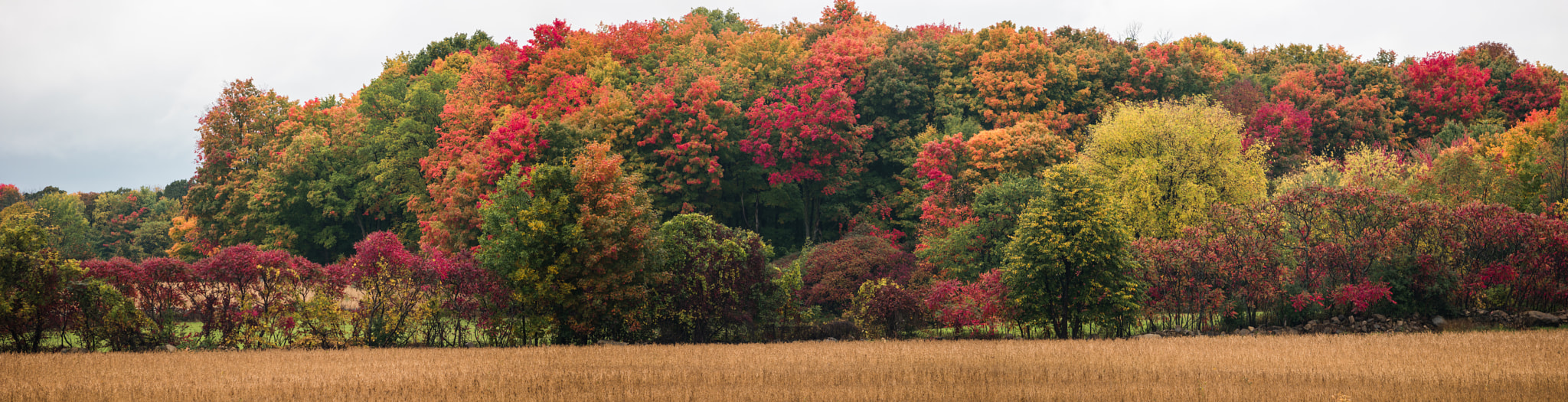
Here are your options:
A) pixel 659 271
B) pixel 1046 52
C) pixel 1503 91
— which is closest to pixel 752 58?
pixel 1046 52

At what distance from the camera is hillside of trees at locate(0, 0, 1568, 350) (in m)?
27.8

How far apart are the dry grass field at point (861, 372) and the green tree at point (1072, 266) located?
12.3 feet

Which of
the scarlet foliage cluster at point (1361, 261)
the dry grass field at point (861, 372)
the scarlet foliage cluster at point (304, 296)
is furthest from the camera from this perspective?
the scarlet foliage cluster at point (1361, 261)

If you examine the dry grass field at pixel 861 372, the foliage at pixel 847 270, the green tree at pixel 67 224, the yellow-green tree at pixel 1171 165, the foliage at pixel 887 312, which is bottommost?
the dry grass field at pixel 861 372

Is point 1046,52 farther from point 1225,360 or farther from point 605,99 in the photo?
point 1225,360

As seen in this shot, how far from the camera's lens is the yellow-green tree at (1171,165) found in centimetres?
3700

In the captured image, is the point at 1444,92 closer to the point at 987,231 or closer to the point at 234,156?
the point at 987,231

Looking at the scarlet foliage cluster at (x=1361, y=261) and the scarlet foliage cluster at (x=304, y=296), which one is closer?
the scarlet foliage cluster at (x=304, y=296)

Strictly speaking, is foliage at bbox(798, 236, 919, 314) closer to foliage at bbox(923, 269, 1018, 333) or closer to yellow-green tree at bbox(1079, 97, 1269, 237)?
foliage at bbox(923, 269, 1018, 333)

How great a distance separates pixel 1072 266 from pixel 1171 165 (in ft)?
37.4

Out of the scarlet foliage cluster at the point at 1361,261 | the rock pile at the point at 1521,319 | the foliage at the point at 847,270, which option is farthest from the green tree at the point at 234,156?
the rock pile at the point at 1521,319

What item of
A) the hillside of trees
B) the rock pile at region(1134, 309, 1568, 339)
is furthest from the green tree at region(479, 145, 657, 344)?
the rock pile at region(1134, 309, 1568, 339)

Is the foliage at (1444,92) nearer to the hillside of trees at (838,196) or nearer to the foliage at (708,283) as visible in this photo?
the hillside of trees at (838,196)

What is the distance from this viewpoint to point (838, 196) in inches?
2089
